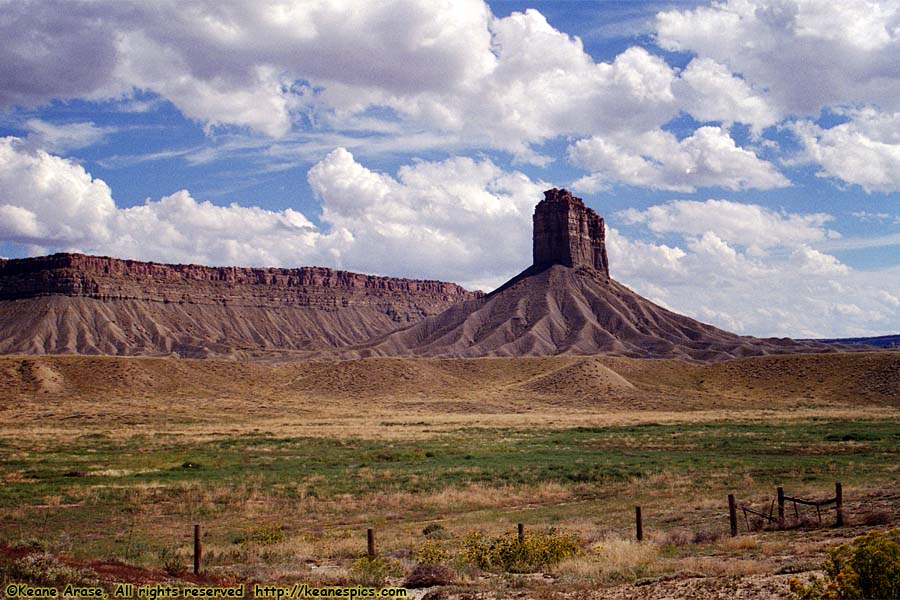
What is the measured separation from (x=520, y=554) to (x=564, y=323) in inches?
5942

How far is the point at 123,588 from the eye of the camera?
1231 centimetres

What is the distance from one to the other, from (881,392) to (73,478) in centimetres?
8002

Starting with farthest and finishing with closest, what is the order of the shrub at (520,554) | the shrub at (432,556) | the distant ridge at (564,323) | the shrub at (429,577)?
the distant ridge at (564,323)
the shrub at (520,554)
the shrub at (432,556)
the shrub at (429,577)

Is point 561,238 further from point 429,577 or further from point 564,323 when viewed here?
point 429,577

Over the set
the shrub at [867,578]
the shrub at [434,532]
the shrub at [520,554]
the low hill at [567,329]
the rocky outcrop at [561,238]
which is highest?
the rocky outcrop at [561,238]

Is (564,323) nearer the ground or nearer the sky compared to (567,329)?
nearer the sky

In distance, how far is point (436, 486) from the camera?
2966 cm

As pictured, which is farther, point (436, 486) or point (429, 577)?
point (436, 486)

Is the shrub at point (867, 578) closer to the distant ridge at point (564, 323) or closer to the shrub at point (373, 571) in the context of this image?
the shrub at point (373, 571)

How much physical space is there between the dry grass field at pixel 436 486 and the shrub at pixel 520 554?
12 centimetres

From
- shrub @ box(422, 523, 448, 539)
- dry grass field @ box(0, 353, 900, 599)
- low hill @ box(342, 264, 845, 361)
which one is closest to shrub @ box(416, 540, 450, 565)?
dry grass field @ box(0, 353, 900, 599)

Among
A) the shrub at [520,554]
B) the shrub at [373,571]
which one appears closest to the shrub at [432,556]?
the shrub at [520,554]

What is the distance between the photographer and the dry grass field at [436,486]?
583 inches

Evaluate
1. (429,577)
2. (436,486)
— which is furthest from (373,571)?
(436,486)
